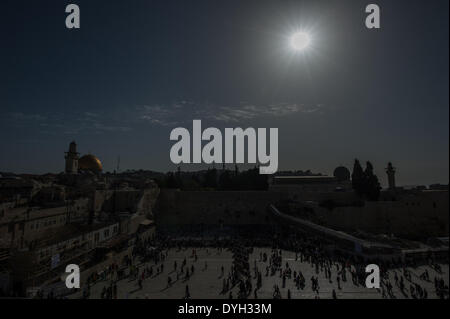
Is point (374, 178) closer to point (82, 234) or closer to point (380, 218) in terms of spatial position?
point (380, 218)

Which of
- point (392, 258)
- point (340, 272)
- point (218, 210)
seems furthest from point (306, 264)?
point (218, 210)

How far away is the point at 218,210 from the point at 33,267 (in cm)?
1984

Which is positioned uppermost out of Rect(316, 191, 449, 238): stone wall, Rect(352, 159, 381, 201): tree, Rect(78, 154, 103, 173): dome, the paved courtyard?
Rect(78, 154, 103, 173): dome

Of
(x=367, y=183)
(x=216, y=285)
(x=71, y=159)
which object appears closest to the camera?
(x=216, y=285)

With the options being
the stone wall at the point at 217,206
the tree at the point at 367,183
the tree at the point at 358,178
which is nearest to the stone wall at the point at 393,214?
the tree at the point at 367,183

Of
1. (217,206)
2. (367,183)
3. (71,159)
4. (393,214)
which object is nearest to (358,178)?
(367,183)

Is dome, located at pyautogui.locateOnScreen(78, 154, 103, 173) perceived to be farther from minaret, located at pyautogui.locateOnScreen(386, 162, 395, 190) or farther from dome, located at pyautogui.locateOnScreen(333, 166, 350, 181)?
minaret, located at pyautogui.locateOnScreen(386, 162, 395, 190)

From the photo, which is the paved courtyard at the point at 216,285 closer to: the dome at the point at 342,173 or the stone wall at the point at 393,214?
the stone wall at the point at 393,214

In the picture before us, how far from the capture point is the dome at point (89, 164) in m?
32.8

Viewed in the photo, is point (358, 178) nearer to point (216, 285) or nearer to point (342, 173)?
point (342, 173)

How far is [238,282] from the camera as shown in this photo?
1166 centimetres

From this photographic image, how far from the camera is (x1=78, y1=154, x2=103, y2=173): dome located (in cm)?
3278

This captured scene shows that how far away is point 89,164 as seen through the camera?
→ 33094 mm

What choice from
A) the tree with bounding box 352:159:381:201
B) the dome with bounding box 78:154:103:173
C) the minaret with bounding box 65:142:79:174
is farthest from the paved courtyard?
the dome with bounding box 78:154:103:173
